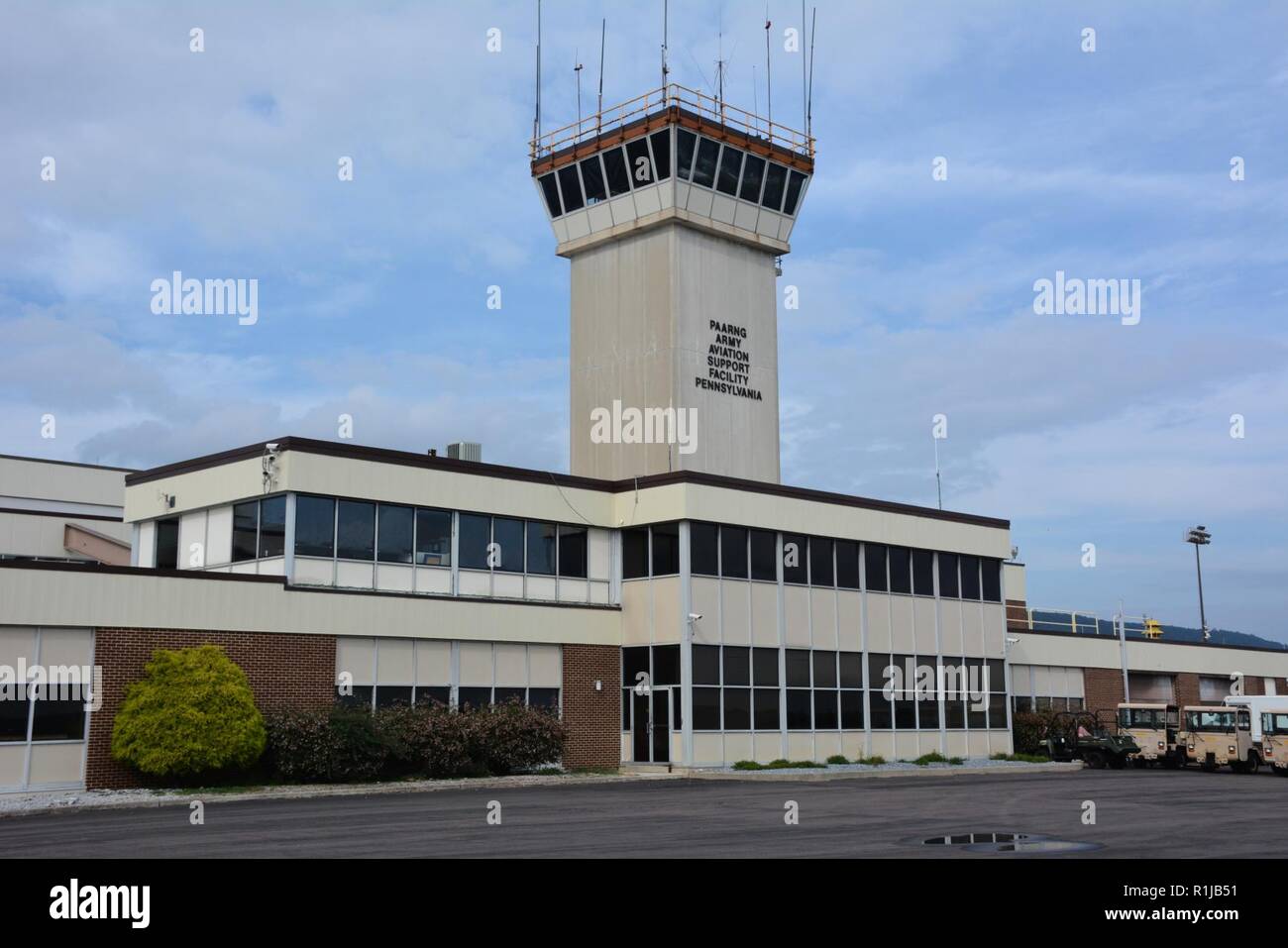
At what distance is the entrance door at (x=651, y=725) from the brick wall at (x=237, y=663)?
9529 millimetres

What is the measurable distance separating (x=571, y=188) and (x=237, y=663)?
25262mm

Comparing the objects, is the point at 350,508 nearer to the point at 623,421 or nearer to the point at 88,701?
the point at 88,701

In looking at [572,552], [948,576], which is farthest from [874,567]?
[572,552]

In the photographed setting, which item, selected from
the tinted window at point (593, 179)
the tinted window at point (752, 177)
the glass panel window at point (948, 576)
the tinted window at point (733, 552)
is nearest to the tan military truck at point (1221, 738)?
the glass panel window at point (948, 576)

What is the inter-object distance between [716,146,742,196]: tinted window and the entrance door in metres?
19.5

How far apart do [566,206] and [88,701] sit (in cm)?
2777

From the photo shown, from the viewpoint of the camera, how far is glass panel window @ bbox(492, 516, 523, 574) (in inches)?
1449

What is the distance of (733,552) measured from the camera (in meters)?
39.3

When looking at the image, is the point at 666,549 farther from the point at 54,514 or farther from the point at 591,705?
the point at 54,514

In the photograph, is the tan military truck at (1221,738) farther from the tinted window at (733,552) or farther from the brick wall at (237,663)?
the brick wall at (237,663)

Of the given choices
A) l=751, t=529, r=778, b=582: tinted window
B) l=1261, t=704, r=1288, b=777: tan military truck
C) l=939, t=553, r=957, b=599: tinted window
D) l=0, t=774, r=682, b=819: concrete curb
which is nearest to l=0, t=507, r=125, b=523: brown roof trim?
l=0, t=774, r=682, b=819: concrete curb

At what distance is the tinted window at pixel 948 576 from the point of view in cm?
4581
